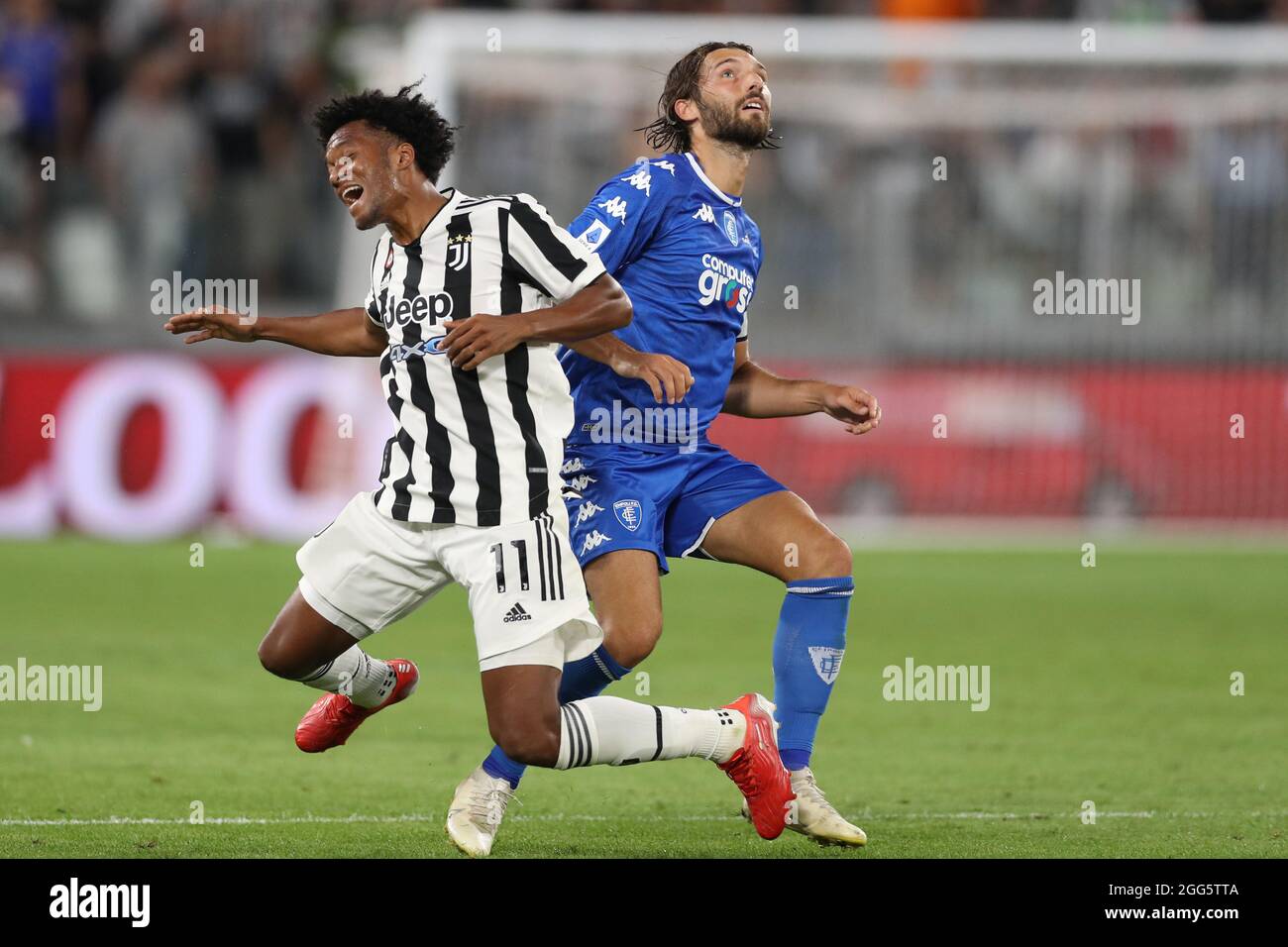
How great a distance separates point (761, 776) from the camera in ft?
18.4

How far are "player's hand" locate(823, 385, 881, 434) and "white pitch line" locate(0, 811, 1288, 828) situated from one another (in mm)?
1275

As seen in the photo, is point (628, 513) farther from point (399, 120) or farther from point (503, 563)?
point (399, 120)

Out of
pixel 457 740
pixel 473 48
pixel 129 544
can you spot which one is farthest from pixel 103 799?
pixel 473 48

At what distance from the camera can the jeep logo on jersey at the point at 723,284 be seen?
20.4 feet

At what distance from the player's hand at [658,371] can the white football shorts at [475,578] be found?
425 millimetres

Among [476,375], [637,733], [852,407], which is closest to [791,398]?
[852,407]

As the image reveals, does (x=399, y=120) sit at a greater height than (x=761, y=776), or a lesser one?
greater

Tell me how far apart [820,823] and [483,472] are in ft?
4.89

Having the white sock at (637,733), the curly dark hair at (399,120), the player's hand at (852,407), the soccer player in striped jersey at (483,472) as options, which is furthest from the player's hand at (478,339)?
the player's hand at (852,407)

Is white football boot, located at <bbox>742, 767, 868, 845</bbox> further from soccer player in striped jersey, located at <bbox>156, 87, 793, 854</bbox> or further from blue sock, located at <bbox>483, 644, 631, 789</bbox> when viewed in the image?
blue sock, located at <bbox>483, 644, 631, 789</bbox>

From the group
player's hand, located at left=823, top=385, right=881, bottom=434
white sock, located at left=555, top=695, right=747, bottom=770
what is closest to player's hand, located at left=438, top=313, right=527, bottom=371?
white sock, located at left=555, top=695, right=747, bottom=770

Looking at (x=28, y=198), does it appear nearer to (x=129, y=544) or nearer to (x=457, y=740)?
(x=129, y=544)

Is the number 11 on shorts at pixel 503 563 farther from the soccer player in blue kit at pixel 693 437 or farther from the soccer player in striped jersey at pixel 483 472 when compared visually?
the soccer player in blue kit at pixel 693 437

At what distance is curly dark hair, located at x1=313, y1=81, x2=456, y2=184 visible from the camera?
5.57 metres
